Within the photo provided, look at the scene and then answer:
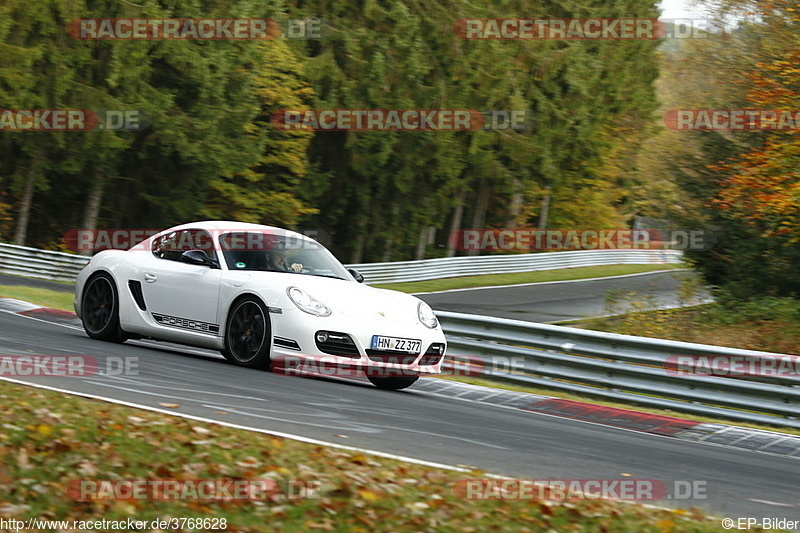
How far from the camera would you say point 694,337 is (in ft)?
69.8

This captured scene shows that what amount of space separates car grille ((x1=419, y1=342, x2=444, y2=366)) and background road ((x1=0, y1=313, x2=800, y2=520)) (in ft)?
1.15

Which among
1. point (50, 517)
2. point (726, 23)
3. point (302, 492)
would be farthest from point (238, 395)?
point (726, 23)

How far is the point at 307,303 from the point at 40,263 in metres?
19.0

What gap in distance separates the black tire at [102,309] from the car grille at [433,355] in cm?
357

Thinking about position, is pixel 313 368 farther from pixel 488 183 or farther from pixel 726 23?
pixel 488 183

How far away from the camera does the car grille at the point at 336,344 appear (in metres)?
9.66

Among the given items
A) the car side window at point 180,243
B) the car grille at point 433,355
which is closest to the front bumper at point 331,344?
the car grille at point 433,355

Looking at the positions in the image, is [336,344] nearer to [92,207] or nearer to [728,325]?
[728,325]

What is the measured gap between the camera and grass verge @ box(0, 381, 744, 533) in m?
4.79

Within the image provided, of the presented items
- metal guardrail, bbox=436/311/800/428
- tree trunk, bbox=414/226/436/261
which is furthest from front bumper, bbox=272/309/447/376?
tree trunk, bbox=414/226/436/261

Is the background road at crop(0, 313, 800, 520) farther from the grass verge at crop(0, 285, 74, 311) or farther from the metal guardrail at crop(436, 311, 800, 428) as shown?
the grass verge at crop(0, 285, 74, 311)

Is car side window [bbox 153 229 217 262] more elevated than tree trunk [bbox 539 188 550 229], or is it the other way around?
tree trunk [bbox 539 188 550 229]

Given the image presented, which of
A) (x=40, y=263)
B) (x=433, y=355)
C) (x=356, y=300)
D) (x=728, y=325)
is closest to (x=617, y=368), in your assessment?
(x=433, y=355)

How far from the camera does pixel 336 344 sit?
9672 millimetres
